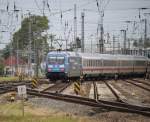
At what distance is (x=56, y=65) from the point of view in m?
44.1

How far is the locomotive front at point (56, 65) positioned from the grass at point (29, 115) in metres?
20.9

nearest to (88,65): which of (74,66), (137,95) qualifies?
(74,66)

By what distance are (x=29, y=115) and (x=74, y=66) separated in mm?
26811

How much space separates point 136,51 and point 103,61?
2826 inches

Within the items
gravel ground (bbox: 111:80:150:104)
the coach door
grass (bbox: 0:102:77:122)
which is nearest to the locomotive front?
the coach door

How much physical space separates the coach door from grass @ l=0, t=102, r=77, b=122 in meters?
21.6

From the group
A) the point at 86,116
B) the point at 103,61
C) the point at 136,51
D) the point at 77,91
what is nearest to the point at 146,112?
the point at 86,116

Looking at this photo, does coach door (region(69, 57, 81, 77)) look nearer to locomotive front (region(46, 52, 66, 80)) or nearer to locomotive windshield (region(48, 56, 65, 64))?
locomotive front (region(46, 52, 66, 80))

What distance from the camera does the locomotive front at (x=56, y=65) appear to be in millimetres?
43562

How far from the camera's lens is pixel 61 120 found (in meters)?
16.6

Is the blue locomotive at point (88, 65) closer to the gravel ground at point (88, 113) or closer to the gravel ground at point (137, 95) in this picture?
the gravel ground at point (137, 95)

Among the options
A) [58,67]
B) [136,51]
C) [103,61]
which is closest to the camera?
[58,67]

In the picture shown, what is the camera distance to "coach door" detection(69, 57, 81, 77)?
44.2 meters

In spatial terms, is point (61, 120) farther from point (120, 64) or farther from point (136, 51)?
point (136, 51)
